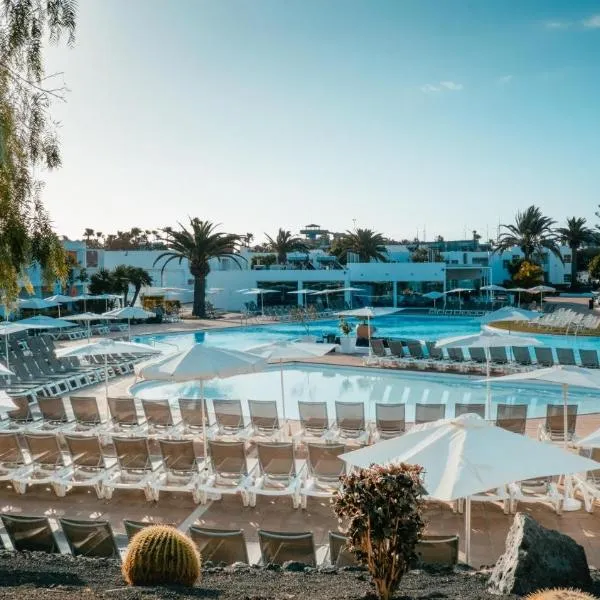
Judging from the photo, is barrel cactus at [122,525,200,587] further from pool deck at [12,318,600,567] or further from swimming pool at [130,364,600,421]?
swimming pool at [130,364,600,421]


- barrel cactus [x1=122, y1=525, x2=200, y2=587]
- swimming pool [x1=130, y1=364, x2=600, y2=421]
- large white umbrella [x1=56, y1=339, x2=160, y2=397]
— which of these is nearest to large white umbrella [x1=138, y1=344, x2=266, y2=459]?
large white umbrella [x1=56, y1=339, x2=160, y2=397]

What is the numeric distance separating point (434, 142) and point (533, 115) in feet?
13.3

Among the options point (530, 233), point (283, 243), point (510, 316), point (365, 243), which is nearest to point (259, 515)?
point (510, 316)

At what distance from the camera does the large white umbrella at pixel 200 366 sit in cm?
964

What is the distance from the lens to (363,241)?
48.2 meters

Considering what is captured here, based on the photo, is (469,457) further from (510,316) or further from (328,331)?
(328,331)

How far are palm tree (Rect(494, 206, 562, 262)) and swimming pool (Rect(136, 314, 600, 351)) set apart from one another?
17.5 metres

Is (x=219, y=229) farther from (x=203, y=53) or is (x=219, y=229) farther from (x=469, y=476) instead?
(x=469, y=476)

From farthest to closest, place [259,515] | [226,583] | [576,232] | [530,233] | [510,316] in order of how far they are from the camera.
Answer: [576,232]
[530,233]
[510,316]
[259,515]
[226,583]

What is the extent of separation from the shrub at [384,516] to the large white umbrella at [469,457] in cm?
78

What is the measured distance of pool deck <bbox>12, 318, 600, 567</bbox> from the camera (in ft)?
23.5

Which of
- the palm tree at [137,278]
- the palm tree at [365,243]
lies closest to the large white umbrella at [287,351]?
the palm tree at [137,278]

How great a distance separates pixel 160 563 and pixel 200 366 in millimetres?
5221

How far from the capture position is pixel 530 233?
50.8 meters
